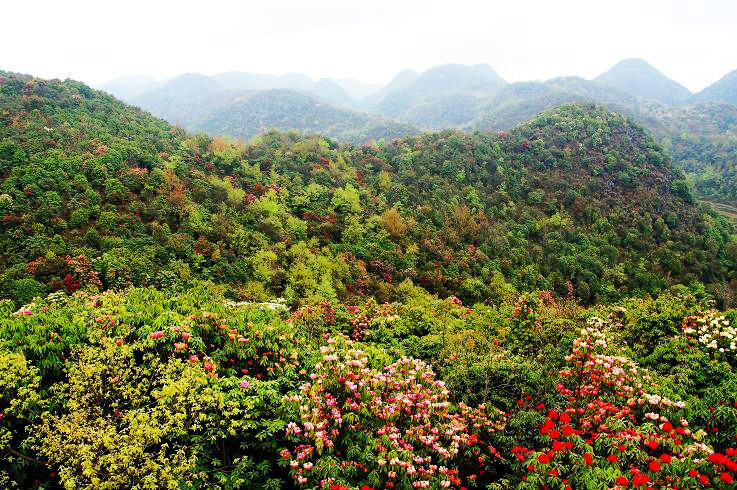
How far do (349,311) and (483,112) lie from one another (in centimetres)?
14246

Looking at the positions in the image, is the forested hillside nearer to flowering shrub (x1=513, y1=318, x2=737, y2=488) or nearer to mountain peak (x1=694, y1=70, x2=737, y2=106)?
flowering shrub (x1=513, y1=318, x2=737, y2=488)

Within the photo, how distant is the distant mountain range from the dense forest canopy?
160ft

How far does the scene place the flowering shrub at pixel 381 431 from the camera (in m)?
6.32

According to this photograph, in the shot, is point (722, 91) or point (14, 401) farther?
point (722, 91)

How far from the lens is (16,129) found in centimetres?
2666

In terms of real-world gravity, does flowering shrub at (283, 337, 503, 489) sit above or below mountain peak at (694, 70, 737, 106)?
below

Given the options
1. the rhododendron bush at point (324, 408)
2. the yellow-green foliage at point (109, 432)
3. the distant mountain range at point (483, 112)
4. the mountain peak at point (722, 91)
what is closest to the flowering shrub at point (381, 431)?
the rhododendron bush at point (324, 408)

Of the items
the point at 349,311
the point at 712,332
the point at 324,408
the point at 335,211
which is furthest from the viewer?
the point at 335,211

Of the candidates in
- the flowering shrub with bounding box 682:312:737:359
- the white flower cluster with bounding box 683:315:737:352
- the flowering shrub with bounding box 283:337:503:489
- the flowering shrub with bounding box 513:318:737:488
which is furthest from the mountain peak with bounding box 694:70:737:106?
the flowering shrub with bounding box 283:337:503:489

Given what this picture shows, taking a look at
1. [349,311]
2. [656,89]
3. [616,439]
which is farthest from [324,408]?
[656,89]

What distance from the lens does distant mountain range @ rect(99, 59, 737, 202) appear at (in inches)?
3322

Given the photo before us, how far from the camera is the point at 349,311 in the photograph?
47.7 ft

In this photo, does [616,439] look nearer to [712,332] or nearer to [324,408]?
[324,408]

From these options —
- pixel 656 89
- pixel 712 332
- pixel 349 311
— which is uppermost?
pixel 656 89
